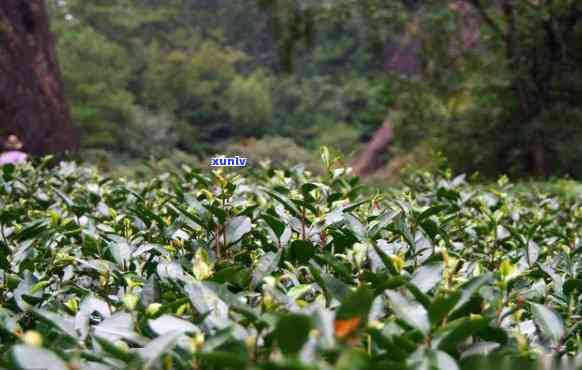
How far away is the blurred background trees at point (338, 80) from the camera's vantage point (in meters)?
10.1

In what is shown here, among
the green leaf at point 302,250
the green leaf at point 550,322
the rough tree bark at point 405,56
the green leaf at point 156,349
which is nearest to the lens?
the green leaf at point 156,349

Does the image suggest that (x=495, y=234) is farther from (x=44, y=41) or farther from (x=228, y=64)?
(x=228, y=64)

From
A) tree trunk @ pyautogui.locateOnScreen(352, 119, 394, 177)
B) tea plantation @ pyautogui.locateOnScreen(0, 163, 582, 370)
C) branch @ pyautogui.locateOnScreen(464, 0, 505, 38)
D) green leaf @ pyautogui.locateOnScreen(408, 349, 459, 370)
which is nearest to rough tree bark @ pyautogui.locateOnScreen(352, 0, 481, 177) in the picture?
tree trunk @ pyautogui.locateOnScreen(352, 119, 394, 177)

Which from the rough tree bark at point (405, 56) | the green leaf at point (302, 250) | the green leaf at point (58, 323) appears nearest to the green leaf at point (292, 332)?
the green leaf at point (58, 323)

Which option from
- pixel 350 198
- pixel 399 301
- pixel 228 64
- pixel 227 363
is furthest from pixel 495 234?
pixel 228 64

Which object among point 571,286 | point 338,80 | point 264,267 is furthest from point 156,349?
point 338,80

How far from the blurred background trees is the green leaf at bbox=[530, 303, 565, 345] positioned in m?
1.01

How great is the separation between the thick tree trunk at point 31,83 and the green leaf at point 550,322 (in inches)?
265

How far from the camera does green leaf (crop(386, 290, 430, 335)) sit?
2.87ft

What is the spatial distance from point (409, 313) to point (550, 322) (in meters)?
0.25

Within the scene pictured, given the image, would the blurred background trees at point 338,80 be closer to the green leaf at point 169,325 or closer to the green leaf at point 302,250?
the green leaf at point 302,250

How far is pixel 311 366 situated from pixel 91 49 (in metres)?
17.6

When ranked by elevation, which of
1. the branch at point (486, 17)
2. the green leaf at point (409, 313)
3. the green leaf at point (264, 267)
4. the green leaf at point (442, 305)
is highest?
the green leaf at point (442, 305)

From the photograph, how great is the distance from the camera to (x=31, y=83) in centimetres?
738
